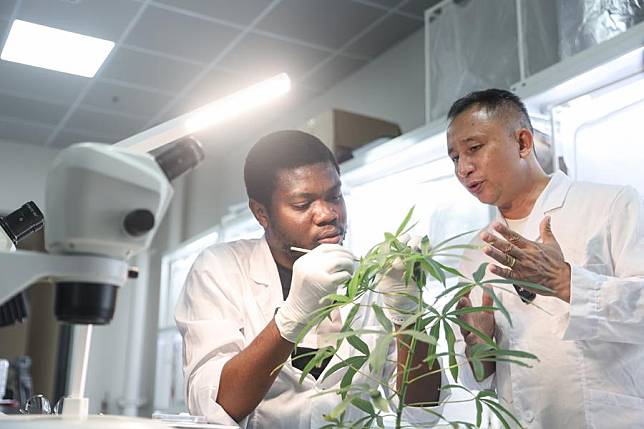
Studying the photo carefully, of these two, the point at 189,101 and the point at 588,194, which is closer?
the point at 588,194

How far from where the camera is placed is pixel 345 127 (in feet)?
9.63

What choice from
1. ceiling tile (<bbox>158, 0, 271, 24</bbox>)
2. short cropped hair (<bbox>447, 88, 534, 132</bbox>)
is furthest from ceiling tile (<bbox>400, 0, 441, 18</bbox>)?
short cropped hair (<bbox>447, 88, 534, 132</bbox>)

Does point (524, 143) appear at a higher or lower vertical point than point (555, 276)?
higher

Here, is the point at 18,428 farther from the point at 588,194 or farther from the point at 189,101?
the point at 189,101

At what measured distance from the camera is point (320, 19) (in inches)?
124

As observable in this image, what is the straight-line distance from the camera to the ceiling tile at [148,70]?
3.52 meters

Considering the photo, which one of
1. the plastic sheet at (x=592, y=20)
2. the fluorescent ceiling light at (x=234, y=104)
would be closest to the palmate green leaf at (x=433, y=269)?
the fluorescent ceiling light at (x=234, y=104)

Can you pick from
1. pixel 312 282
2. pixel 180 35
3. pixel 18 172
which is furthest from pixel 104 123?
pixel 312 282

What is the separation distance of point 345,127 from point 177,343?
2.06m

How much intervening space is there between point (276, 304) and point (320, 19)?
2.03m

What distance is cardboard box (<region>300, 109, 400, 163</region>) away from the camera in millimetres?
2879

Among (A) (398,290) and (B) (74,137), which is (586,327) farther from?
(B) (74,137)

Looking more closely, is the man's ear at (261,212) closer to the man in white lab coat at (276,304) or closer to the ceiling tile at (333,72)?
the man in white lab coat at (276,304)

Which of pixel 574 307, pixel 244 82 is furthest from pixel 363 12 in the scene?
pixel 574 307
